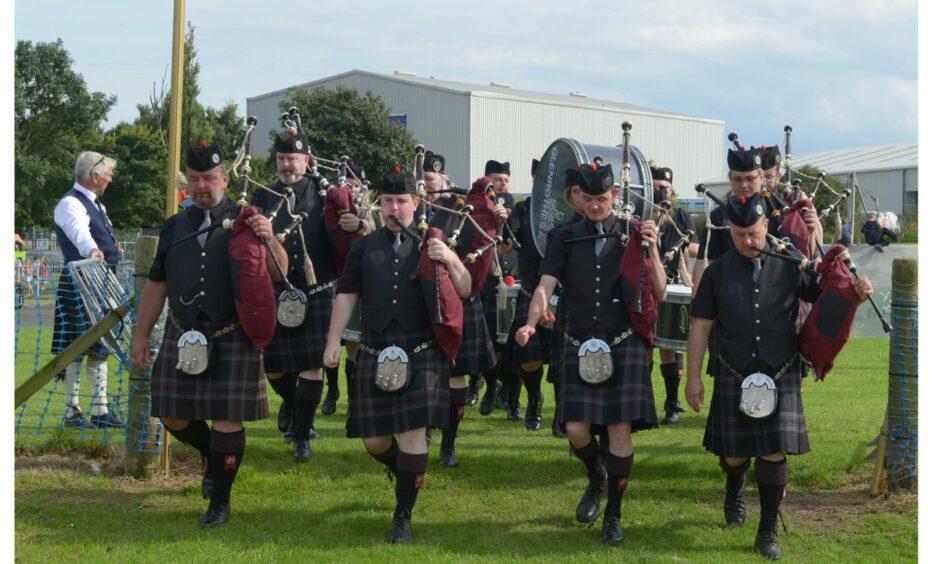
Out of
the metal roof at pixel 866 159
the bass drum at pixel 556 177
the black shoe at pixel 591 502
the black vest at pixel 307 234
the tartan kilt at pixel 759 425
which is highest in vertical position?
the metal roof at pixel 866 159

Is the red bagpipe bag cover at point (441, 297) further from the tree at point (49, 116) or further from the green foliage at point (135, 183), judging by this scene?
the green foliage at point (135, 183)

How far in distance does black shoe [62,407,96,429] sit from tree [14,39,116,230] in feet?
63.5

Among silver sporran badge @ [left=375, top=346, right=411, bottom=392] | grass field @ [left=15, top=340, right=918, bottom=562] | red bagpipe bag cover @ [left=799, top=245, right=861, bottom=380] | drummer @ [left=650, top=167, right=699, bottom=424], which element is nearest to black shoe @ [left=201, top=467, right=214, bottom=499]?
grass field @ [left=15, top=340, right=918, bottom=562]

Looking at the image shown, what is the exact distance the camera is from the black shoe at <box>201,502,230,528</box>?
481cm

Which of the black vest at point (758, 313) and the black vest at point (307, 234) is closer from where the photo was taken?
the black vest at point (758, 313)

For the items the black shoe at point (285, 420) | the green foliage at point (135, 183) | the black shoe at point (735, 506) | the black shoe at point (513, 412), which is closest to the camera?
the black shoe at point (735, 506)

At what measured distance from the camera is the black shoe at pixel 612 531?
4.62 metres

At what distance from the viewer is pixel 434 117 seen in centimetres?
3472

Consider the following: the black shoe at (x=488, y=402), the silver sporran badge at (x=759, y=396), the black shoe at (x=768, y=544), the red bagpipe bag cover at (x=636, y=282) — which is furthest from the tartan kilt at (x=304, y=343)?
the black shoe at (x=768, y=544)

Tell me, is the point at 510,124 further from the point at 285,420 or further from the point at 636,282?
the point at 636,282

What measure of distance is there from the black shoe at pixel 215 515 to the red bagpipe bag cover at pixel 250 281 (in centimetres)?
83

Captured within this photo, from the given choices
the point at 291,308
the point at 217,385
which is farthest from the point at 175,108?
the point at 217,385

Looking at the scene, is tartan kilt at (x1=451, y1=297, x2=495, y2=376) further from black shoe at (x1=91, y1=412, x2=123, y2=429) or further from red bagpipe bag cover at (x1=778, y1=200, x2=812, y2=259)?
black shoe at (x1=91, y1=412, x2=123, y2=429)

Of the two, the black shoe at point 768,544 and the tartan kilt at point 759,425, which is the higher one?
the tartan kilt at point 759,425
